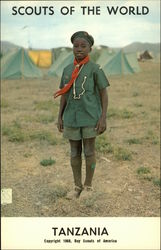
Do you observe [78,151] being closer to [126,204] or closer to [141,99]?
[126,204]

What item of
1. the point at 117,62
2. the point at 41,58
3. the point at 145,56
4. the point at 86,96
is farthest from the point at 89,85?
the point at 145,56

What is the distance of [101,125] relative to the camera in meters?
2.28

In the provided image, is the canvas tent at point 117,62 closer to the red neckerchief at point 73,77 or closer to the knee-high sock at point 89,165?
the knee-high sock at point 89,165

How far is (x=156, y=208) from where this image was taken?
4.62 metres

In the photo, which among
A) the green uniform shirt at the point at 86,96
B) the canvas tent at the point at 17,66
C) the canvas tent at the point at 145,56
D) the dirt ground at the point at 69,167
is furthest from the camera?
the canvas tent at the point at 145,56

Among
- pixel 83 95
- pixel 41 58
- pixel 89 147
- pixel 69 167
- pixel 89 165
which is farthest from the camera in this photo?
pixel 41 58

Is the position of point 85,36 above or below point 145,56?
below

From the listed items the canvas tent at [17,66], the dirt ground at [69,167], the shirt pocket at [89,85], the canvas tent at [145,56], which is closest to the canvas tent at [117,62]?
the canvas tent at [17,66]

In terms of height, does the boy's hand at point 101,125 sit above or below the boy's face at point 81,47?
below

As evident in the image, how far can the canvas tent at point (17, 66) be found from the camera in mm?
17734

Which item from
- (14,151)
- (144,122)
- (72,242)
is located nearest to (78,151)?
(72,242)

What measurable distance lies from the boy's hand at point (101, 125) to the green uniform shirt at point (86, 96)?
0.02 m

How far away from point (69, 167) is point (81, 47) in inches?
141

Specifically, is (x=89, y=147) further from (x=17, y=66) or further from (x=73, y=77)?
(x=17, y=66)
